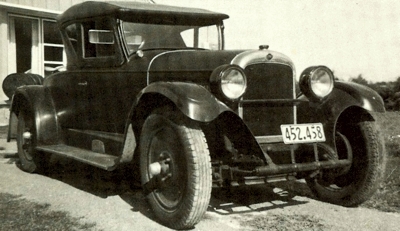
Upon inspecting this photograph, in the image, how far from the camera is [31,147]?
5.47 m

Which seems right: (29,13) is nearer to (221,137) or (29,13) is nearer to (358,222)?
(221,137)

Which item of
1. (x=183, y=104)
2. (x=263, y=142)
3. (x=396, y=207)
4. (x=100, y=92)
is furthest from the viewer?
(x=100, y=92)

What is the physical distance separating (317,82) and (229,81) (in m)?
0.90

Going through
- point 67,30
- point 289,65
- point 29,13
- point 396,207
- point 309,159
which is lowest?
point 396,207

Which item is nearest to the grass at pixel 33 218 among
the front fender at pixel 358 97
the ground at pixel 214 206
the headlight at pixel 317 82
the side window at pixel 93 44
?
the ground at pixel 214 206

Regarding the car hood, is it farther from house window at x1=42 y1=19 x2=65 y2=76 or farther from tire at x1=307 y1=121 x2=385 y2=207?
house window at x1=42 y1=19 x2=65 y2=76

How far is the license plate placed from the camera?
3582 mm

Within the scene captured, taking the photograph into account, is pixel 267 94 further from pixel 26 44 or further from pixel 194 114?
pixel 26 44

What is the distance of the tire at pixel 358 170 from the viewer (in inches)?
157

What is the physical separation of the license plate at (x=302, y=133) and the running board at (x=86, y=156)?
1.40m

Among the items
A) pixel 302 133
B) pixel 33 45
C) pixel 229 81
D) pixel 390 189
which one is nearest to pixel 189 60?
pixel 229 81

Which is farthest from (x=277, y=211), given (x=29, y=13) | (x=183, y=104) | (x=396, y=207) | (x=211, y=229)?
(x=29, y=13)

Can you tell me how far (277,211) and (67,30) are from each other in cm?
303

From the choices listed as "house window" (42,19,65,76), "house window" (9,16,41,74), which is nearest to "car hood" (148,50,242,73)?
"house window" (9,16,41,74)
